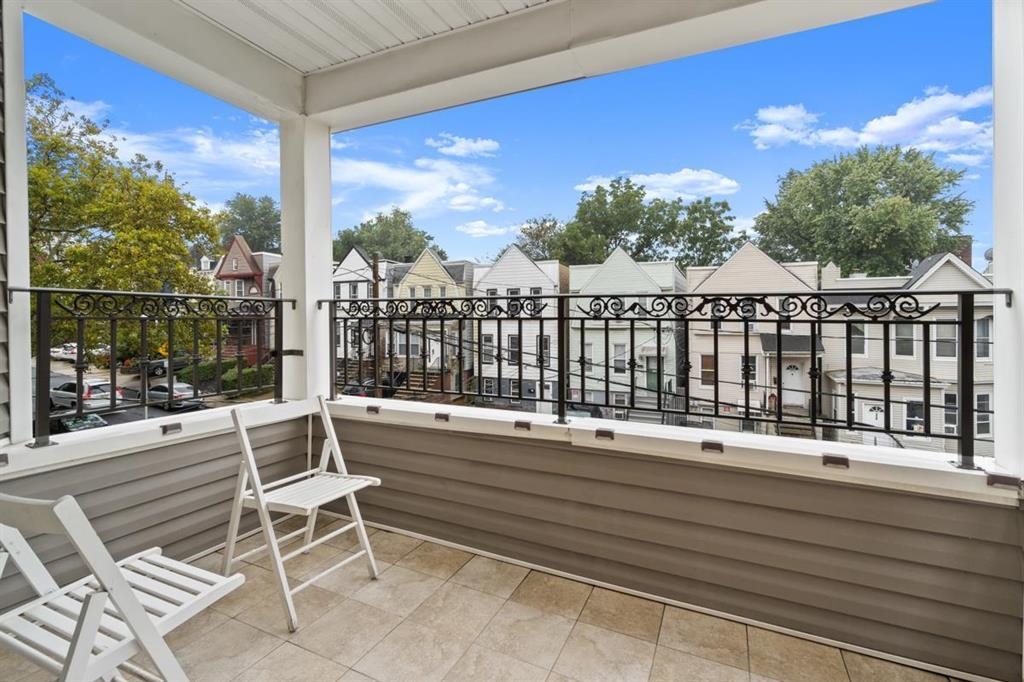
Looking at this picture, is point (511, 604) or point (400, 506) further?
point (400, 506)

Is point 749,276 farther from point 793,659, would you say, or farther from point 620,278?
point 793,659

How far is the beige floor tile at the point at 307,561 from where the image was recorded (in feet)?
7.73

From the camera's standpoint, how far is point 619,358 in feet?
7.79

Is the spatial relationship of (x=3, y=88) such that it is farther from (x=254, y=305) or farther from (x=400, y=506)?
(x=400, y=506)

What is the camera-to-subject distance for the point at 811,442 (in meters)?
1.96

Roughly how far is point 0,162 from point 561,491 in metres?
2.65

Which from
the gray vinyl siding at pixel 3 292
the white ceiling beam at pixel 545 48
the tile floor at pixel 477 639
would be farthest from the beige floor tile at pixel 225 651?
the white ceiling beam at pixel 545 48

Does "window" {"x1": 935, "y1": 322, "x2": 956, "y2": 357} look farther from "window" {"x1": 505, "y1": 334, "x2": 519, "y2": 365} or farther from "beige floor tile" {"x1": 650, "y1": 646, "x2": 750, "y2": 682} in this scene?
"window" {"x1": 505, "y1": 334, "x2": 519, "y2": 365}

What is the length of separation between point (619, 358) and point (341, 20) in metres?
2.17

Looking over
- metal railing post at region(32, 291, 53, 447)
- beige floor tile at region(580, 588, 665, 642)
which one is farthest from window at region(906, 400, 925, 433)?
metal railing post at region(32, 291, 53, 447)

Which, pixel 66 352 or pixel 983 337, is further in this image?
pixel 66 352

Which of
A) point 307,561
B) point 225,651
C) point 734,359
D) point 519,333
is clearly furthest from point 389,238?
Result: point 225,651

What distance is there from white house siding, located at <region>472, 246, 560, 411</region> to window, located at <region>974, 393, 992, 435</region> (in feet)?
5.32

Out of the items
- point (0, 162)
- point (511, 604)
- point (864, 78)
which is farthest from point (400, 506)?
point (864, 78)
